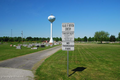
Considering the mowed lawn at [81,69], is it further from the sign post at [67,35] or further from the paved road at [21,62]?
the sign post at [67,35]

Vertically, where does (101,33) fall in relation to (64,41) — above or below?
above

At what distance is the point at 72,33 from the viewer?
6.45 metres

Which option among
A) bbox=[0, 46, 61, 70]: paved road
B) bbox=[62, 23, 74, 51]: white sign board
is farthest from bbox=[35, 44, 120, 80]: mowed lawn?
bbox=[62, 23, 74, 51]: white sign board

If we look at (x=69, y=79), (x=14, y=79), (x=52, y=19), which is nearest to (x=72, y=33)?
(x=69, y=79)

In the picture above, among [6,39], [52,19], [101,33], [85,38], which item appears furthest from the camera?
[85,38]

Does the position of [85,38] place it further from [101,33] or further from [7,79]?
[7,79]

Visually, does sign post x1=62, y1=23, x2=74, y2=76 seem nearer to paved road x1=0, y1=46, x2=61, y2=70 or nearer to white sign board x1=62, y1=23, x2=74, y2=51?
white sign board x1=62, y1=23, x2=74, y2=51

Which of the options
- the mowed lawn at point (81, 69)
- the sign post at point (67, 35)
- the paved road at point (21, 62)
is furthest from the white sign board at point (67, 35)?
the paved road at point (21, 62)

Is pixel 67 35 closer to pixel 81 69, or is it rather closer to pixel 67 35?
pixel 67 35

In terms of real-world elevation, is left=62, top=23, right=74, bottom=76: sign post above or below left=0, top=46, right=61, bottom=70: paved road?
above

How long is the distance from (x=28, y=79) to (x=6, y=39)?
11096 centimetres

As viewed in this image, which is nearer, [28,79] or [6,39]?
[28,79]

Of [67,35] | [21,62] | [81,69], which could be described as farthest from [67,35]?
[21,62]

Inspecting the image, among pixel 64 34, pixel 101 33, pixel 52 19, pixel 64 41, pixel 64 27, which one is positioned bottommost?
pixel 64 41
